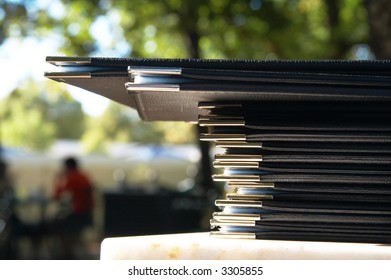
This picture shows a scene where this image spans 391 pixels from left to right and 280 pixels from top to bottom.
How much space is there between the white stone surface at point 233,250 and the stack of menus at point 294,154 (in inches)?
2.4

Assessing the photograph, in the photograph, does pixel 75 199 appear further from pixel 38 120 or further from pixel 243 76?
pixel 38 120

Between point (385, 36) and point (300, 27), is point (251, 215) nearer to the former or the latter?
point (385, 36)

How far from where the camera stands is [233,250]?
1662 millimetres

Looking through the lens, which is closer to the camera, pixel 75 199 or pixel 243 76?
pixel 243 76

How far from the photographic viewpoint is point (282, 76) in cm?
154

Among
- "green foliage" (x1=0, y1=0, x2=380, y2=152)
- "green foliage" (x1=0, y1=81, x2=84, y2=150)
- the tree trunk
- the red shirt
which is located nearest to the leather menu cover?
the tree trunk

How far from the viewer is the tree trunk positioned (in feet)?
23.4

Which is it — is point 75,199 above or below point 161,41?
below

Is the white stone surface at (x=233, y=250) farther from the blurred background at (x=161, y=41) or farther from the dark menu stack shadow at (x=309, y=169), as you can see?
the blurred background at (x=161, y=41)

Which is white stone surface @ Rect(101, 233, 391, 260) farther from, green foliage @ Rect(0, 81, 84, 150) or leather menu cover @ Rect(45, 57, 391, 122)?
green foliage @ Rect(0, 81, 84, 150)

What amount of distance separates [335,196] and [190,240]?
12.9 inches

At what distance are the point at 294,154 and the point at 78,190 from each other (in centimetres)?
1222

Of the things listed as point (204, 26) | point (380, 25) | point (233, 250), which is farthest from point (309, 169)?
point (204, 26)
